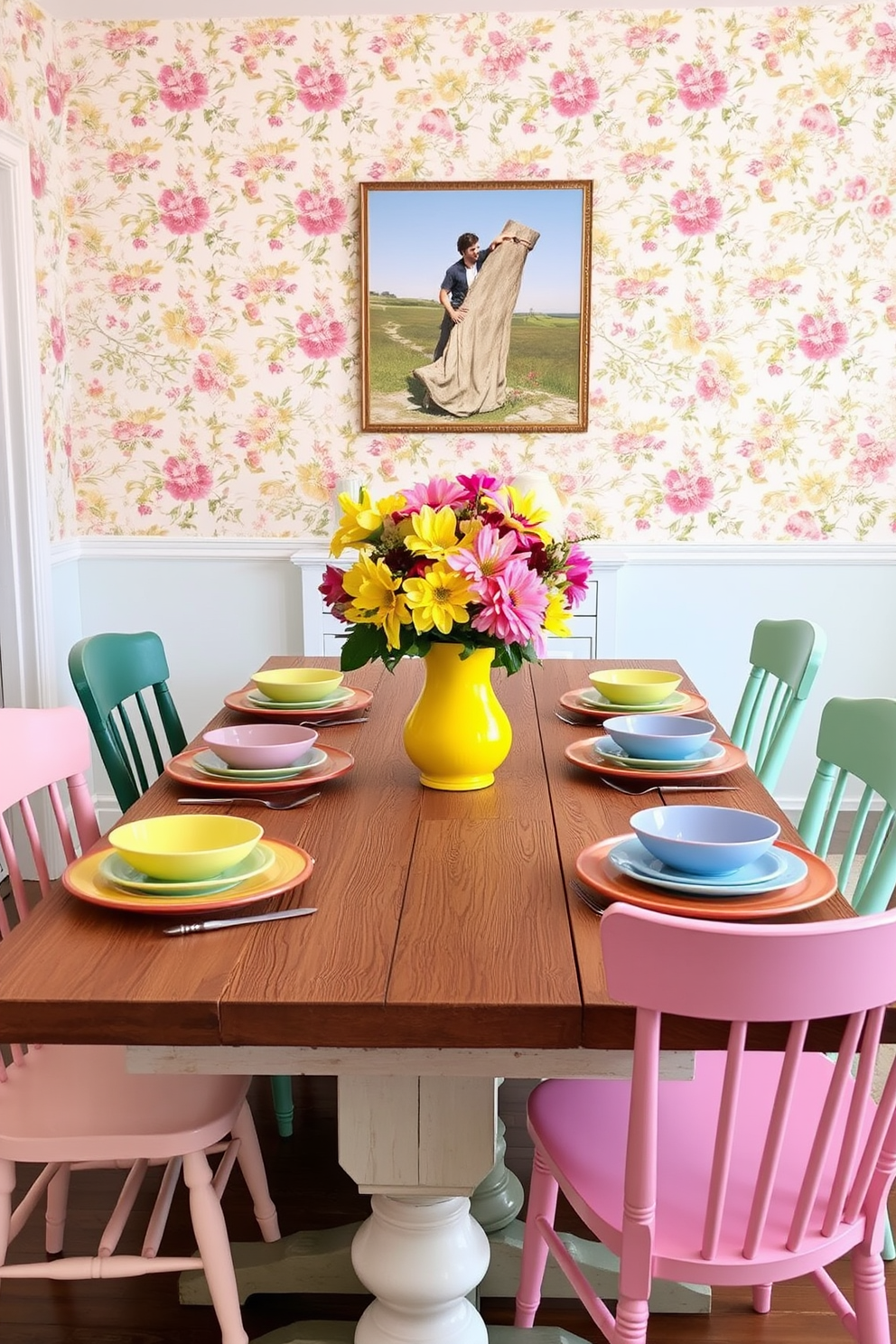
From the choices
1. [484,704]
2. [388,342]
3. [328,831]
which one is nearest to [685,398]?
[388,342]

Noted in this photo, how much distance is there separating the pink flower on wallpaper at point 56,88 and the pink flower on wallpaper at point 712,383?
2193 millimetres

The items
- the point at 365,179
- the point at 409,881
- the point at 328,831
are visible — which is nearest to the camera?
the point at 409,881

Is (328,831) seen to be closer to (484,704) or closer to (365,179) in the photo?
(484,704)

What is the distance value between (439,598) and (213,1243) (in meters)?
0.89

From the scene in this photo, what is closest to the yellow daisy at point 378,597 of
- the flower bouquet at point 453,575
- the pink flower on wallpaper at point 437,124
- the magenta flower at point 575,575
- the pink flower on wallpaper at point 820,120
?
the flower bouquet at point 453,575

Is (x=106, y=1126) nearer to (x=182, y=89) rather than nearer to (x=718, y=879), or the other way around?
(x=718, y=879)

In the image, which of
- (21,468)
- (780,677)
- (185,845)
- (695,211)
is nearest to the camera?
(185,845)

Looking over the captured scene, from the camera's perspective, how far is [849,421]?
394 centimetres

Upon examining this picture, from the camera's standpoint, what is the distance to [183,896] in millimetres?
1396

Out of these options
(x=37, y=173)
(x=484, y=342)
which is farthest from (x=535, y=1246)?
(x=37, y=173)

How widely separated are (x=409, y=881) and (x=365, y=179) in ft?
9.78

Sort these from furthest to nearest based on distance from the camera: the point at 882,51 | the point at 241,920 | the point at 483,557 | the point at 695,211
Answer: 1. the point at 695,211
2. the point at 882,51
3. the point at 483,557
4. the point at 241,920

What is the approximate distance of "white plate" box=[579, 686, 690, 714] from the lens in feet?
7.45

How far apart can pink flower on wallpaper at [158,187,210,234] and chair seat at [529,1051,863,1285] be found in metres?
3.17
